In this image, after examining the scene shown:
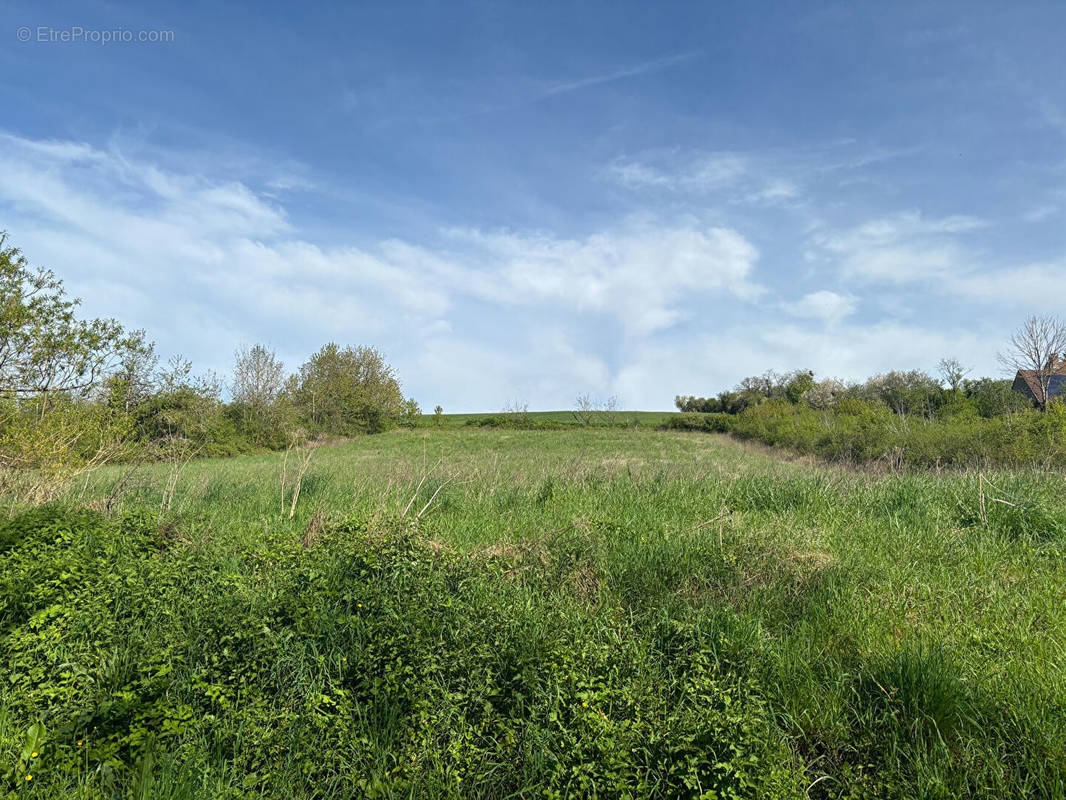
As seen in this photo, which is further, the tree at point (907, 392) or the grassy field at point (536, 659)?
the tree at point (907, 392)

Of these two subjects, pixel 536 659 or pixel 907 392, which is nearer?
pixel 536 659

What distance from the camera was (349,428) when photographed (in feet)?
169

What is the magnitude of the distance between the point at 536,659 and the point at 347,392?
51.4 meters

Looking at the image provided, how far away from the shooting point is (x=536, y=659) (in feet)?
12.3

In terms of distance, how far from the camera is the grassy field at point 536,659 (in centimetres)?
301

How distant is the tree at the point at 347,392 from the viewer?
161 feet

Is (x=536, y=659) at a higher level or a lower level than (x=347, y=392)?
lower

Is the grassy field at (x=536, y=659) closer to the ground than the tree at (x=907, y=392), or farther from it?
closer to the ground

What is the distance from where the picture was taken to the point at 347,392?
171ft

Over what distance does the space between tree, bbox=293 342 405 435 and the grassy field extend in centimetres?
4345

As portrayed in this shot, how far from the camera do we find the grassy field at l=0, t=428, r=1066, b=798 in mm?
3008

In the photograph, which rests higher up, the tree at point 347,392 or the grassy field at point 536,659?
the tree at point 347,392

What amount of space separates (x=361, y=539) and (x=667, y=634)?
326 centimetres

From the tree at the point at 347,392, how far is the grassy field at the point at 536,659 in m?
43.4
